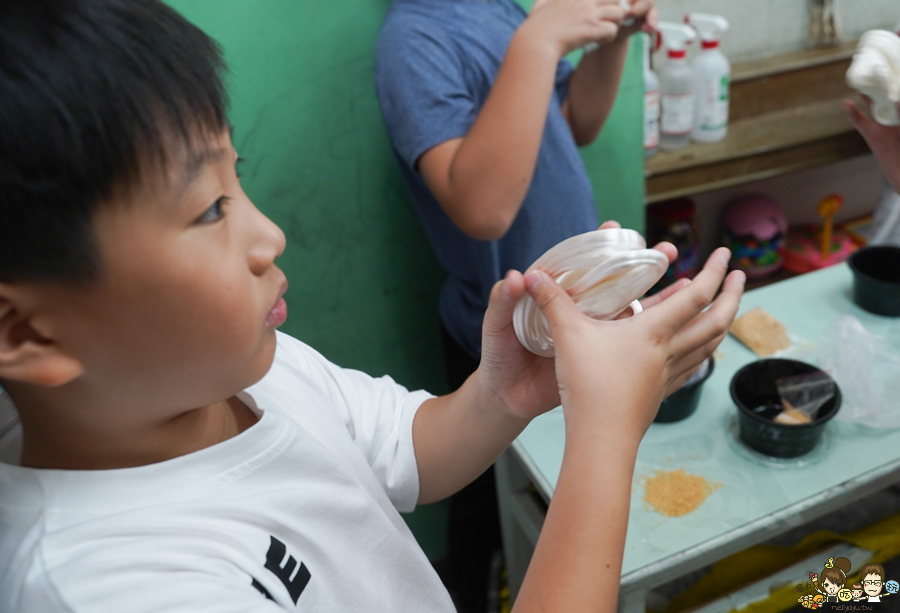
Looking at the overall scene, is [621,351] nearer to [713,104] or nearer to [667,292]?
[667,292]

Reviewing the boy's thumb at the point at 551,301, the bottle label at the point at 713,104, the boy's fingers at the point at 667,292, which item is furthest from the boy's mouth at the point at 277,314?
the bottle label at the point at 713,104

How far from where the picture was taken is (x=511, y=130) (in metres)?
0.95

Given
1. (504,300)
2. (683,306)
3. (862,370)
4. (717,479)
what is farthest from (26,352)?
(862,370)

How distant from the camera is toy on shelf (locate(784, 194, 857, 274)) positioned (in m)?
1.92

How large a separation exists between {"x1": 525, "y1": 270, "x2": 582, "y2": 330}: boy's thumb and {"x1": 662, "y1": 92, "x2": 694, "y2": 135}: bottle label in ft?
4.40

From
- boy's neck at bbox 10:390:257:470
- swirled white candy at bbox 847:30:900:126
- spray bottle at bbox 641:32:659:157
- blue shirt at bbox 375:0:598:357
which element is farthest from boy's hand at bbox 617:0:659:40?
boy's neck at bbox 10:390:257:470

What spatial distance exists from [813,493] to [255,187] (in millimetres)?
1079

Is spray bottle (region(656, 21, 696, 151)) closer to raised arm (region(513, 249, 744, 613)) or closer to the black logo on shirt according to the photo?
raised arm (region(513, 249, 744, 613))

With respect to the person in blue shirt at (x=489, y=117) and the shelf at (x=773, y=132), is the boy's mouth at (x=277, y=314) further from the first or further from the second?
the shelf at (x=773, y=132)

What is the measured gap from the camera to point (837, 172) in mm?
2281

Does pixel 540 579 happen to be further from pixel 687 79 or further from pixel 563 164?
pixel 687 79

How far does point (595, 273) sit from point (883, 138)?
785 mm

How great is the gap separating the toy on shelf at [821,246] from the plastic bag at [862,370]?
3.13ft

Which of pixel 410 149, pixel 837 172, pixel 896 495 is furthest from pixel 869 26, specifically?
pixel 410 149
